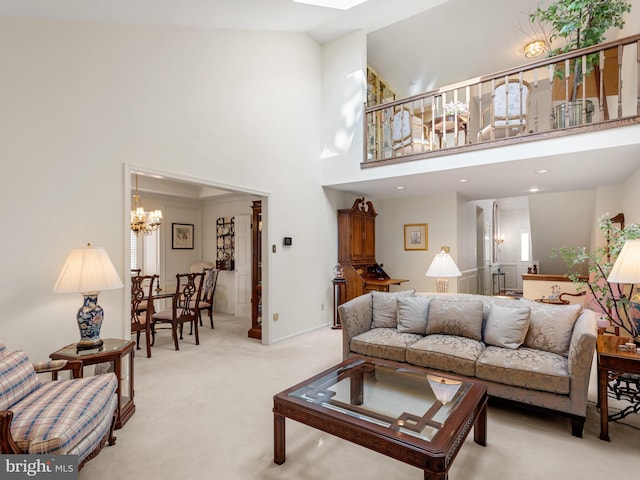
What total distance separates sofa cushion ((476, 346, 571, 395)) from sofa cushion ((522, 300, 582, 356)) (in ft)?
0.23

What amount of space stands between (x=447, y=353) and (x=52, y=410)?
9.00 ft

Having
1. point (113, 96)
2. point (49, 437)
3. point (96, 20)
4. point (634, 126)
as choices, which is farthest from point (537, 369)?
point (96, 20)

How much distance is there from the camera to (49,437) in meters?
1.53

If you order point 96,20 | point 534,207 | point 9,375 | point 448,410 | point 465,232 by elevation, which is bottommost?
point 448,410

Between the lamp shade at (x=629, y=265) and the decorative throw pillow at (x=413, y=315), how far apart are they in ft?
5.10

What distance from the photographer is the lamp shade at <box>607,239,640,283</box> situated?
2273mm

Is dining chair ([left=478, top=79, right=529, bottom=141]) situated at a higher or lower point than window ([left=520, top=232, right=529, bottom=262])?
higher

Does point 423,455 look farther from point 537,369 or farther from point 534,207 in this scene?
point 534,207

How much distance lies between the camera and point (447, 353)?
111 inches

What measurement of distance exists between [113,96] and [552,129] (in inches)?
179

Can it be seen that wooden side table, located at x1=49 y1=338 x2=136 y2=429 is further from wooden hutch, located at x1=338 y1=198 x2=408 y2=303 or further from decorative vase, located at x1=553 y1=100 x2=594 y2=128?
decorative vase, located at x1=553 y1=100 x2=594 y2=128

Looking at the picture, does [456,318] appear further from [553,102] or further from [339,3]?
[339,3]

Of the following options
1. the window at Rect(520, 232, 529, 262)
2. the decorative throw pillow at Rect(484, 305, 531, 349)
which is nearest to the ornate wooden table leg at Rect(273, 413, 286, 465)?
the decorative throw pillow at Rect(484, 305, 531, 349)

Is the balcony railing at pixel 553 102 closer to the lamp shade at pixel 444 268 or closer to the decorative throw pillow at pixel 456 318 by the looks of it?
the lamp shade at pixel 444 268
